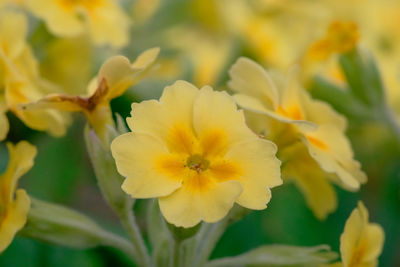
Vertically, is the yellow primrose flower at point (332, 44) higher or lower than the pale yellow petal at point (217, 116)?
lower

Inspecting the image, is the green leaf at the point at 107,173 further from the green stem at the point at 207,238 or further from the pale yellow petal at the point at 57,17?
the pale yellow petal at the point at 57,17

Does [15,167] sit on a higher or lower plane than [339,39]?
higher

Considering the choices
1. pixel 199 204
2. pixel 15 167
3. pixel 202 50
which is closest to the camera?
pixel 199 204

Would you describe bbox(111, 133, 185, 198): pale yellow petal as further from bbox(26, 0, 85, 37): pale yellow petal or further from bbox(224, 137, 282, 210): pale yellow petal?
bbox(26, 0, 85, 37): pale yellow petal

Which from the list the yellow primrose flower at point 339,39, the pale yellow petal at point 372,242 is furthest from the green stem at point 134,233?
the yellow primrose flower at point 339,39

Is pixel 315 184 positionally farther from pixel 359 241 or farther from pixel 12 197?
pixel 12 197

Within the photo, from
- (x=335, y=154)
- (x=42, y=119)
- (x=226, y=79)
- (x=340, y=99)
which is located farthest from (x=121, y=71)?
(x=226, y=79)
